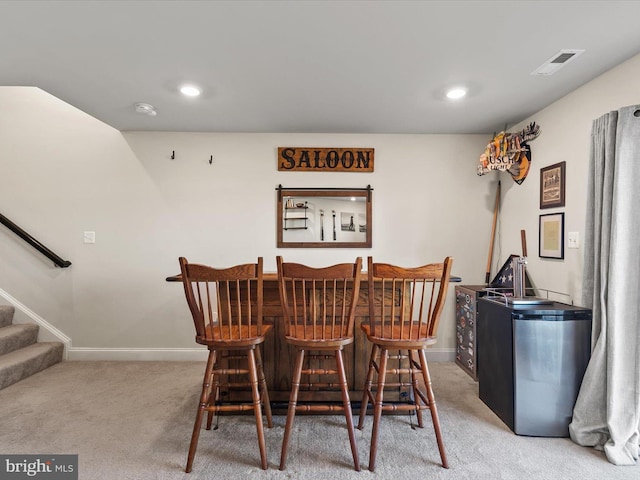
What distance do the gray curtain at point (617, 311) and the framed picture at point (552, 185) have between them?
0.57 metres

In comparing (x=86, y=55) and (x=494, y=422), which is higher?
(x=86, y=55)

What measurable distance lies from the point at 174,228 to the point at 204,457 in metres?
2.28

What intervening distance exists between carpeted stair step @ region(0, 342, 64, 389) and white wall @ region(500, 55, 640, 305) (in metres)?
4.51

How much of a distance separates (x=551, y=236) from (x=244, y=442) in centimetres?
274

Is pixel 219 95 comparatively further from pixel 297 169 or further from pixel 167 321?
pixel 167 321

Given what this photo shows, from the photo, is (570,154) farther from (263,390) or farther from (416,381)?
(263,390)

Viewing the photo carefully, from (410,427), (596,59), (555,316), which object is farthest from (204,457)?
(596,59)

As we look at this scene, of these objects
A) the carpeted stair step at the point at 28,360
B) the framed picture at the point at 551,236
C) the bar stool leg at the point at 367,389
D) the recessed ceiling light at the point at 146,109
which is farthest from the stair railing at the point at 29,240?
the framed picture at the point at 551,236

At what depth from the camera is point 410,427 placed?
2.23 metres

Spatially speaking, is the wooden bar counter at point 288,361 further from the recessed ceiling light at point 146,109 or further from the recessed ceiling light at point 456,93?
the recessed ceiling light at point 146,109

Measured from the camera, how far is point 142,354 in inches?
138

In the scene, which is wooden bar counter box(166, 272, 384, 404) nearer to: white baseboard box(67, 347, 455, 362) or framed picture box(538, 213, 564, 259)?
white baseboard box(67, 347, 455, 362)

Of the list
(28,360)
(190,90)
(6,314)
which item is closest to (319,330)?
(190,90)

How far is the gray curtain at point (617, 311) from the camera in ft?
6.24
